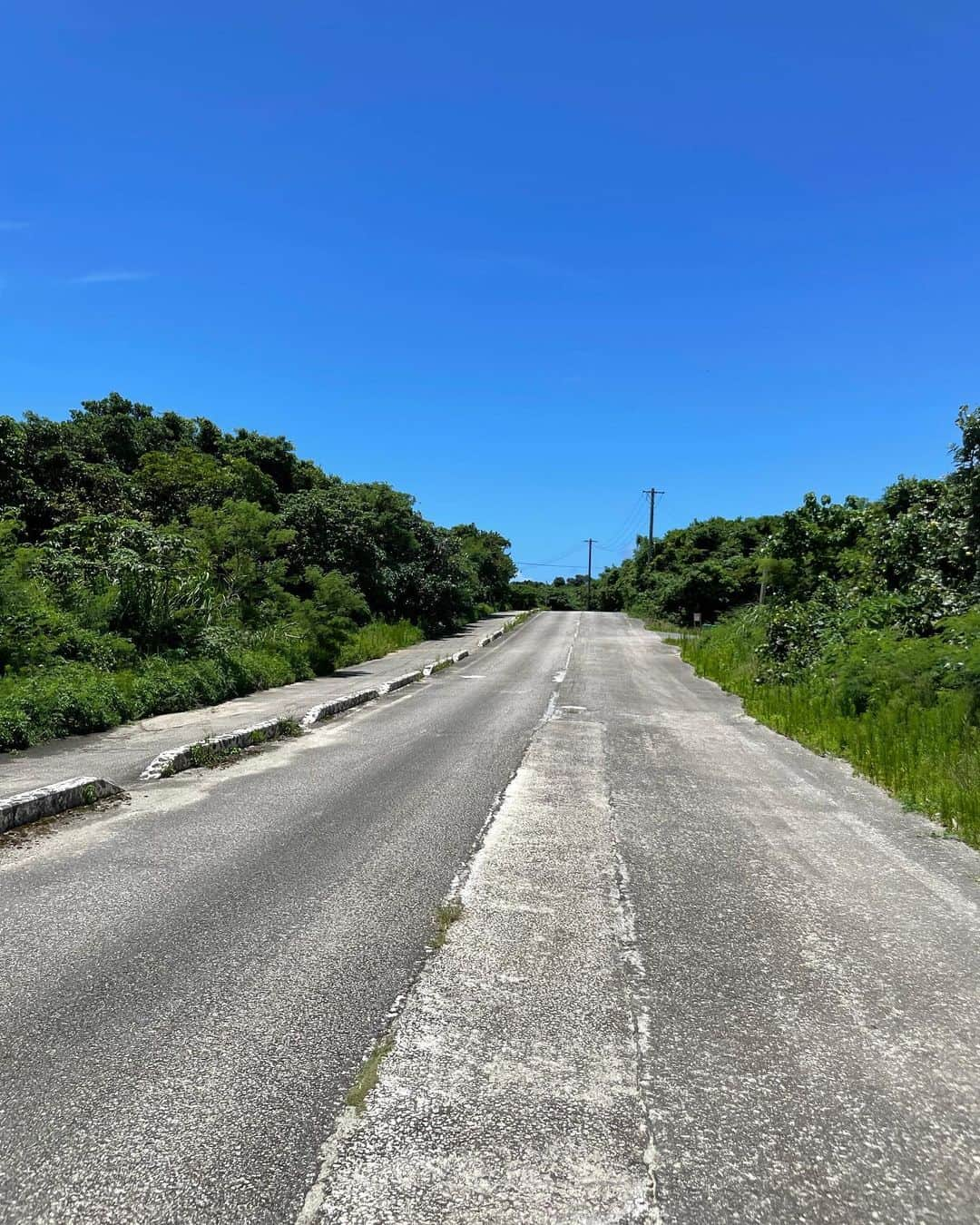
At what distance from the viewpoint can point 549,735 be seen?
12.5m

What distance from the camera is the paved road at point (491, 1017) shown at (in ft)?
8.25

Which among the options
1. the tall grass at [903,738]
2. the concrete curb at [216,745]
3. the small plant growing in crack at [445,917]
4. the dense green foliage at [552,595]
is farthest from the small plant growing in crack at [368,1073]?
the dense green foliage at [552,595]

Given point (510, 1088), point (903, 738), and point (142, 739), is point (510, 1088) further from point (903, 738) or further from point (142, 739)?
point (142, 739)

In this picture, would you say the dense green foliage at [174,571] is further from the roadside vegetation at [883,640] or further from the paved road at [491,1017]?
the roadside vegetation at [883,640]

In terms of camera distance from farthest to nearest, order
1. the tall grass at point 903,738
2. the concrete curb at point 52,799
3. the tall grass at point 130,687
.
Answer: the tall grass at point 130,687 < the tall grass at point 903,738 < the concrete curb at point 52,799

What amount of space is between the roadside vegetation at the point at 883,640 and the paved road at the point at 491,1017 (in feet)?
9.71

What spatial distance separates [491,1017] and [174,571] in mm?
16116

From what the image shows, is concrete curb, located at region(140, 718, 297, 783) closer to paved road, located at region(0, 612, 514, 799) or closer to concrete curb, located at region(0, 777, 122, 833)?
paved road, located at region(0, 612, 514, 799)

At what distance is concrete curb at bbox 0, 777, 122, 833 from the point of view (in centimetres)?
645

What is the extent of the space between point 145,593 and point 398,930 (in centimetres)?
1404

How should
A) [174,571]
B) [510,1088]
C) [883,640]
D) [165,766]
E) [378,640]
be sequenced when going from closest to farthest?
[510,1088], [165,766], [883,640], [174,571], [378,640]

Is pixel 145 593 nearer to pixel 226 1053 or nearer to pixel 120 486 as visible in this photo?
pixel 120 486

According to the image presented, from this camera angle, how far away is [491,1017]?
3555 millimetres

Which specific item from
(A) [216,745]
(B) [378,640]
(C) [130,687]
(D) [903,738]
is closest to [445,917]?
(A) [216,745]
